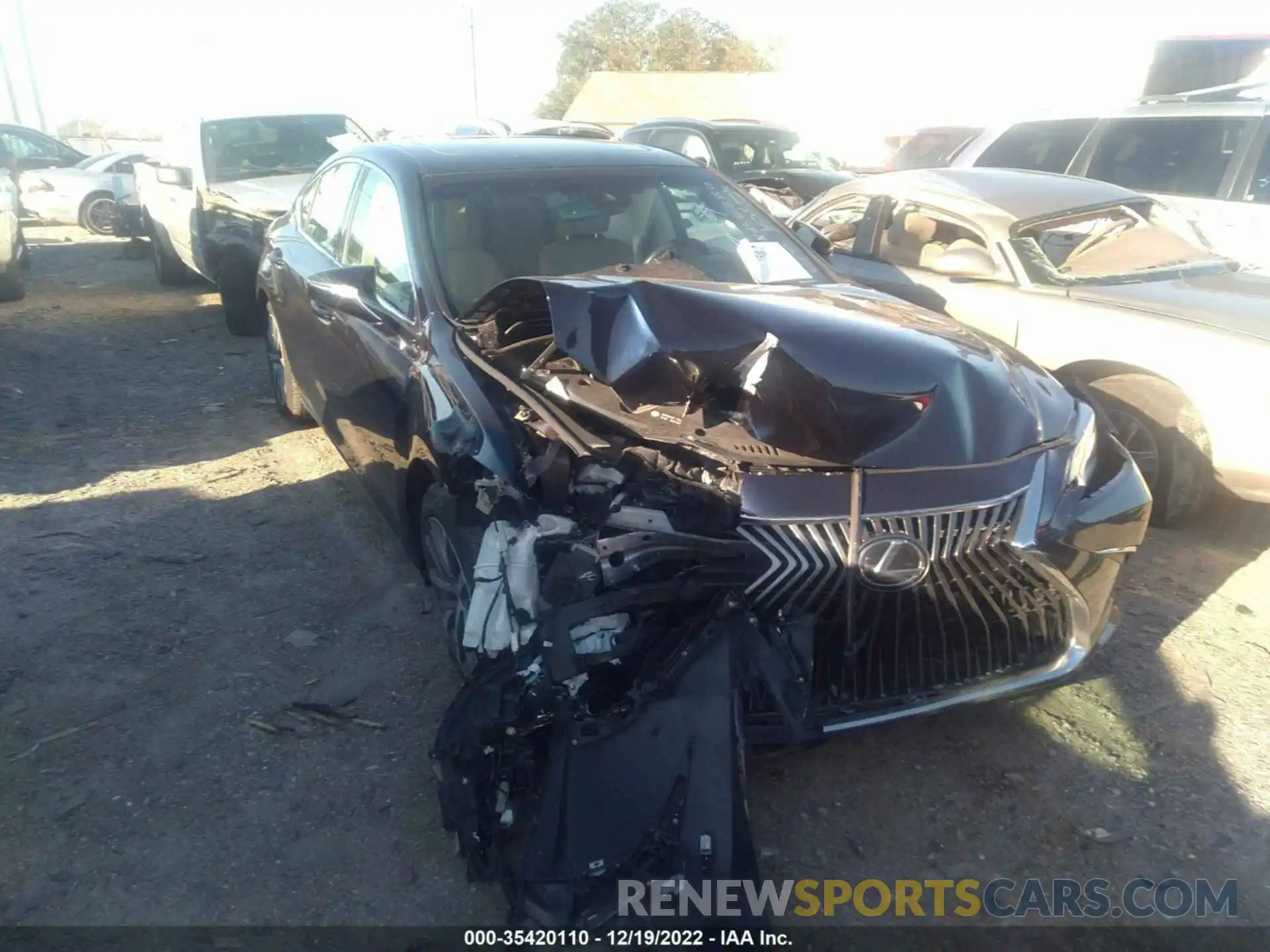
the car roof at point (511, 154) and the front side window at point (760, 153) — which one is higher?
the car roof at point (511, 154)

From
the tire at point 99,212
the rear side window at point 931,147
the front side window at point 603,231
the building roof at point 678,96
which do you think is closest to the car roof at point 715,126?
the rear side window at point 931,147

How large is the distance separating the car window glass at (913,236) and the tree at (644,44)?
4906cm

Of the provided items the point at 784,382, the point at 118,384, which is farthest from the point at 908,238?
the point at 118,384

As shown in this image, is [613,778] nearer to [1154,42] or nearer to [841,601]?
[841,601]

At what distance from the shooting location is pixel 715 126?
Result: 12.0 meters

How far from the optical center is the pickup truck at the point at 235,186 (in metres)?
7.55

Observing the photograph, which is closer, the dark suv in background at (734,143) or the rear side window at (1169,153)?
the rear side window at (1169,153)

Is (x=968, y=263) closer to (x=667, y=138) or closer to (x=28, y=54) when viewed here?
(x=667, y=138)

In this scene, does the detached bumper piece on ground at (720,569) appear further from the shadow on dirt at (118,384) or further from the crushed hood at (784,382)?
the shadow on dirt at (118,384)

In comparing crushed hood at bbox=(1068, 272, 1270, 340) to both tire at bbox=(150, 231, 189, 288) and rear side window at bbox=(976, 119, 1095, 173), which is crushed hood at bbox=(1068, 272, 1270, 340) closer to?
rear side window at bbox=(976, 119, 1095, 173)

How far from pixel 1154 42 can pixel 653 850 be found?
10278 mm

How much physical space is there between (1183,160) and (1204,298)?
9.70 feet

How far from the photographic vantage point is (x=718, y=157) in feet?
37.8

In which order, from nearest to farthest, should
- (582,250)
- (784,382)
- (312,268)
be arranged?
(784,382), (582,250), (312,268)
